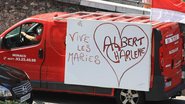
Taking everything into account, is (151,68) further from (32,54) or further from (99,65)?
(32,54)

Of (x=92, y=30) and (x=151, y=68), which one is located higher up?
(x=92, y=30)

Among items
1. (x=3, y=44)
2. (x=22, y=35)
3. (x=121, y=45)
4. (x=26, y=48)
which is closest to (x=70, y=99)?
(x=26, y=48)

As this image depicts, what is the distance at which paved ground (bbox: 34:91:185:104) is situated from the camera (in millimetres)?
12336

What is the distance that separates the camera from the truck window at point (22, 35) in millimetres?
12133

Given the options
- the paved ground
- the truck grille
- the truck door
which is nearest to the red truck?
the truck door

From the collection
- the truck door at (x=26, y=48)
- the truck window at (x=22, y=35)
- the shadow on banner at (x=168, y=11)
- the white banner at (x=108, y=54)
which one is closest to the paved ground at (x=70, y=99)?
the truck door at (x=26, y=48)

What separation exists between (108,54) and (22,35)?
2130mm

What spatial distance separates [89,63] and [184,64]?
2129 millimetres

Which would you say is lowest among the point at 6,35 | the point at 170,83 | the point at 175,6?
the point at 170,83

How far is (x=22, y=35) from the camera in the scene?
481 inches

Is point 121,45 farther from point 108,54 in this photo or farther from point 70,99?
point 70,99

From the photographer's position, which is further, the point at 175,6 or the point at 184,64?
the point at 184,64

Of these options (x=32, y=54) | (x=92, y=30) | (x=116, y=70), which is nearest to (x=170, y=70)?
(x=116, y=70)

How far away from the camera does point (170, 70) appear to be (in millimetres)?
11367
